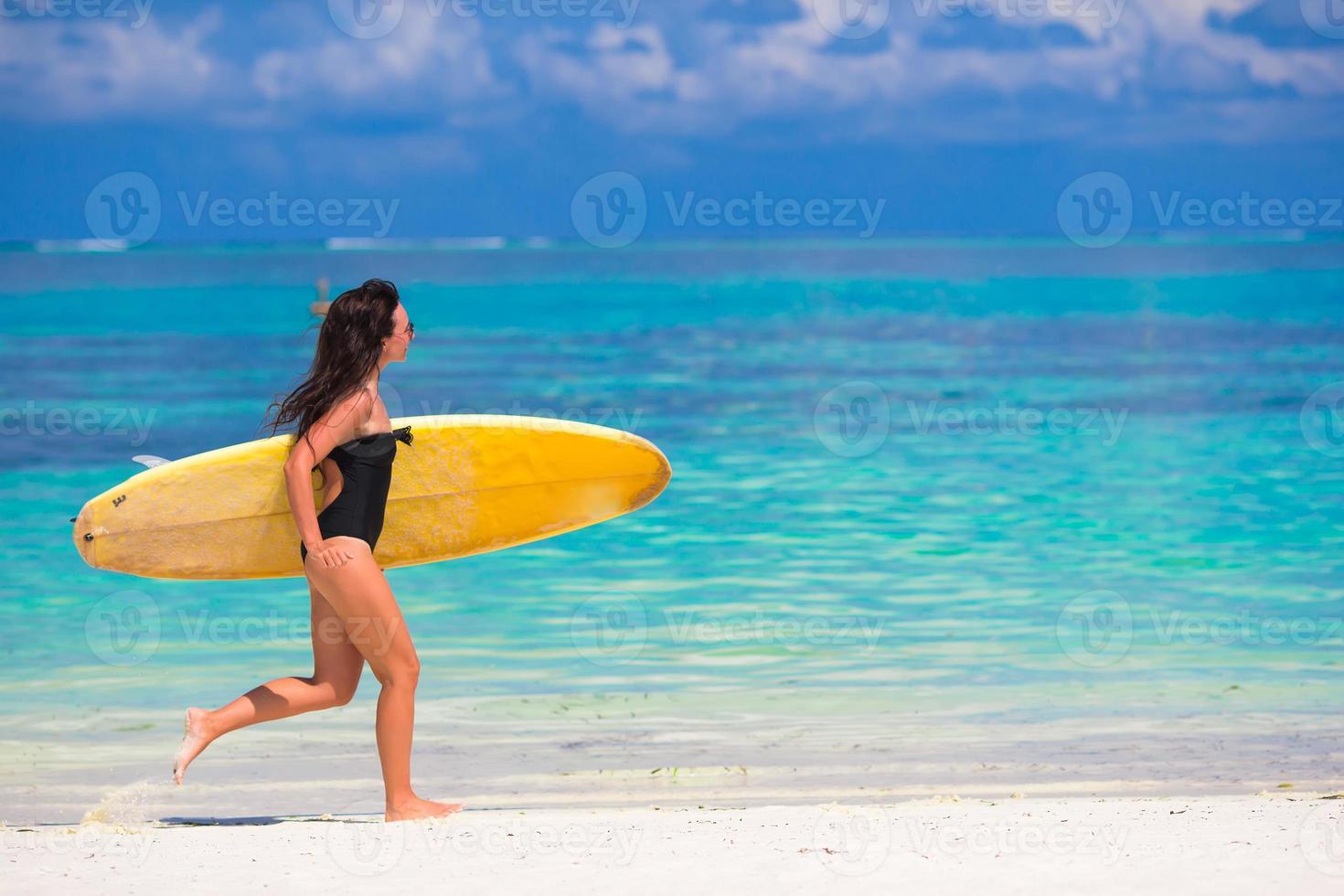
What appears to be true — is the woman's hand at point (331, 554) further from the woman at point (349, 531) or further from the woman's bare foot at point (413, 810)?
the woman's bare foot at point (413, 810)

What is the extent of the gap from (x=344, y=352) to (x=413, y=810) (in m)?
1.24

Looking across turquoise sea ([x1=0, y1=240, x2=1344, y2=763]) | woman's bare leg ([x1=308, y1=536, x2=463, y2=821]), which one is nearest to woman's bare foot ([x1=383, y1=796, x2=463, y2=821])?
woman's bare leg ([x1=308, y1=536, x2=463, y2=821])

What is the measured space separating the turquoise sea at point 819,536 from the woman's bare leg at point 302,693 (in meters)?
2.08

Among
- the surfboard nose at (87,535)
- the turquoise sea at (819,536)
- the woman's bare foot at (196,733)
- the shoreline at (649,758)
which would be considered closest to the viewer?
the woman's bare foot at (196,733)

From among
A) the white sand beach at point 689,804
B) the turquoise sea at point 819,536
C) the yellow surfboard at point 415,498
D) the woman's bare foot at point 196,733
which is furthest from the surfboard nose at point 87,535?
the turquoise sea at point 819,536

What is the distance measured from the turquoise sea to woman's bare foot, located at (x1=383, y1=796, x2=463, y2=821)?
201 cm

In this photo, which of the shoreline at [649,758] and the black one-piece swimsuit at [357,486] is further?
the shoreline at [649,758]

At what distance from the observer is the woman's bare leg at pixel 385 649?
3.79 metres

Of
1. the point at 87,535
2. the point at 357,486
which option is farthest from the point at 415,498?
the point at 87,535

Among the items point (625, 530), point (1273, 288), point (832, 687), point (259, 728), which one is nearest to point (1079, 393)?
point (625, 530)

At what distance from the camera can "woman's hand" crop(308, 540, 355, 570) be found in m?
3.77

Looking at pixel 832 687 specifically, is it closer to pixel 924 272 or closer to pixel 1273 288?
pixel 1273 288

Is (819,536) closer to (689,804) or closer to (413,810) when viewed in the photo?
(689,804)

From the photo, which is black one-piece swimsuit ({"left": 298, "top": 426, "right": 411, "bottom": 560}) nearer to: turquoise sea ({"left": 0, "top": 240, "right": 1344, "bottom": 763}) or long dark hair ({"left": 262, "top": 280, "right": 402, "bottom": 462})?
long dark hair ({"left": 262, "top": 280, "right": 402, "bottom": 462})
